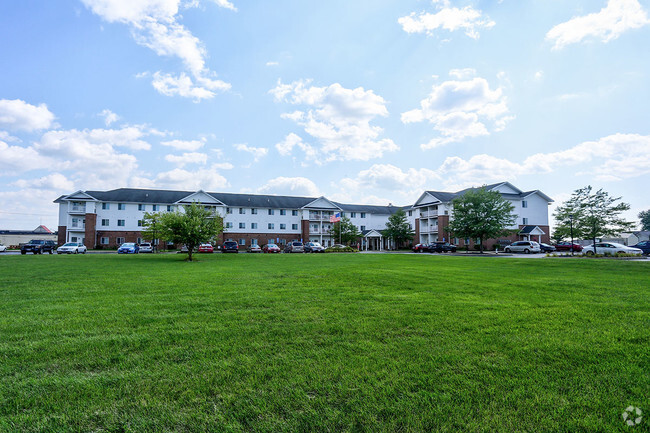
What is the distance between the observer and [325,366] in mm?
3871

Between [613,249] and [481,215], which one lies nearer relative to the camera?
[613,249]

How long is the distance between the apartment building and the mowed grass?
158 feet

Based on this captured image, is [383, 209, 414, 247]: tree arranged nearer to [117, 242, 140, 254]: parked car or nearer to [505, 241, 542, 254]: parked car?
[505, 241, 542, 254]: parked car

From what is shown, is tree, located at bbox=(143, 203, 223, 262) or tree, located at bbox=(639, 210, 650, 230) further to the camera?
tree, located at bbox=(639, 210, 650, 230)

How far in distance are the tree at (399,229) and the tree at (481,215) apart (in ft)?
63.0

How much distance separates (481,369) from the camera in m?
3.75

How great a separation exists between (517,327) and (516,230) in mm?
58526

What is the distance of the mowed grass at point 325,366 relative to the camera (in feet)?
9.41

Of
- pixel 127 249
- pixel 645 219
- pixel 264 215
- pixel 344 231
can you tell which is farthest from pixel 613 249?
pixel 645 219

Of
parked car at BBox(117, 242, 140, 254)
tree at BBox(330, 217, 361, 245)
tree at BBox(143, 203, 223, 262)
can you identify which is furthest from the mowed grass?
tree at BBox(330, 217, 361, 245)

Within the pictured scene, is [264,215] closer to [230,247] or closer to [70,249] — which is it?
[230,247]

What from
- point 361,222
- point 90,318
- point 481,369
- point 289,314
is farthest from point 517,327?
point 361,222

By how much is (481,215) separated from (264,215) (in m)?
40.2

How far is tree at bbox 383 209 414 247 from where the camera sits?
64.7m
